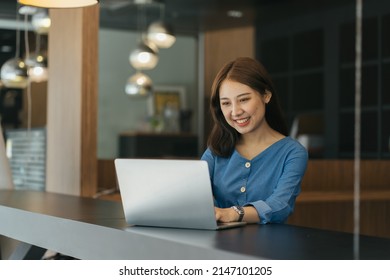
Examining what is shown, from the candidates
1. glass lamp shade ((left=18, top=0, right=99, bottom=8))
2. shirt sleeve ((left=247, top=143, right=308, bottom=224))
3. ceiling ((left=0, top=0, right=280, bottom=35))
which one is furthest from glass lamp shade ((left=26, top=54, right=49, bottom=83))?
shirt sleeve ((left=247, top=143, right=308, bottom=224))

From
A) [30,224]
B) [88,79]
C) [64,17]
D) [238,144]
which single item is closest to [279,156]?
[238,144]

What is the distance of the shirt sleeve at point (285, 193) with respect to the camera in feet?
7.41

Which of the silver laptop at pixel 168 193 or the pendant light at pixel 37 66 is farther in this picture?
the pendant light at pixel 37 66

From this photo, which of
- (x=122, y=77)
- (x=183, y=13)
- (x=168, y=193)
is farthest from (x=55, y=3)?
(x=122, y=77)

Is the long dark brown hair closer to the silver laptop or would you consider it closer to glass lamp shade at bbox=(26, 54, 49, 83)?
the silver laptop

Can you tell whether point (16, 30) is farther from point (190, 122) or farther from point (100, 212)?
point (190, 122)

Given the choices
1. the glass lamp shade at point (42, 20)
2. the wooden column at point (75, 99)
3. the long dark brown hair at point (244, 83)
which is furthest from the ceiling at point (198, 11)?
the long dark brown hair at point (244, 83)

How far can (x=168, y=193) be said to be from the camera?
2014 mm

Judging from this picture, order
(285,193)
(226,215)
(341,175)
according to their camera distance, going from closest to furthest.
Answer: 1. (226,215)
2. (285,193)
3. (341,175)

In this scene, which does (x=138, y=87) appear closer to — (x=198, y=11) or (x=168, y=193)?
(x=198, y=11)

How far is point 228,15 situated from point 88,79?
4.92 m

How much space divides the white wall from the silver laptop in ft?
27.6

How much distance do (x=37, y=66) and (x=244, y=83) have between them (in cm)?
311

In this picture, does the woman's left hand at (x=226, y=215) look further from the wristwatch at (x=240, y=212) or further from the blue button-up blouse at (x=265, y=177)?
the blue button-up blouse at (x=265, y=177)
